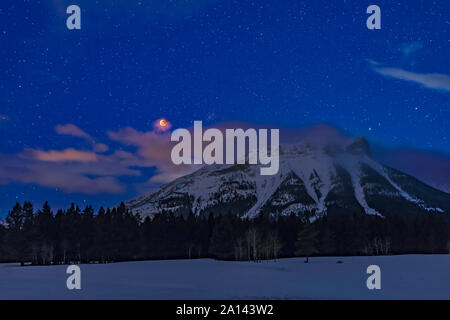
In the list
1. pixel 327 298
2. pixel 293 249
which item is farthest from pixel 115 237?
pixel 327 298

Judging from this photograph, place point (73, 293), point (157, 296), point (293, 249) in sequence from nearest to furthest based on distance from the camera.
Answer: point (157, 296) < point (73, 293) < point (293, 249)

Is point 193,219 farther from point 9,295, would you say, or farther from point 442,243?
point 9,295

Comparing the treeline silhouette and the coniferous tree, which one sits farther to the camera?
the treeline silhouette

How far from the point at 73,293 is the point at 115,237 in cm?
9146

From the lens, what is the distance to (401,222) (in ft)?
524

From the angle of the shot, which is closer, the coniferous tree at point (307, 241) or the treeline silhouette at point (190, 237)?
the coniferous tree at point (307, 241)

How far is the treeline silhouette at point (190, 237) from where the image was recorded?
120125 mm

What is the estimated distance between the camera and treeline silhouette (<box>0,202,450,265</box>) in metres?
120

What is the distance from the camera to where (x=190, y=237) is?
148375mm

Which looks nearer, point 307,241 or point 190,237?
point 307,241

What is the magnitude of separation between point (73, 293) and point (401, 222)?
140277 mm
